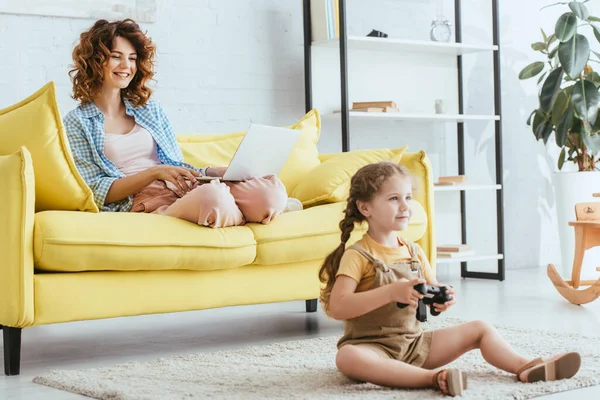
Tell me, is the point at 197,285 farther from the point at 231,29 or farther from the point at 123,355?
the point at 231,29

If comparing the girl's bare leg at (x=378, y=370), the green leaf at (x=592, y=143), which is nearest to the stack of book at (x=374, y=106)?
the green leaf at (x=592, y=143)

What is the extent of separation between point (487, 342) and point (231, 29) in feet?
8.78

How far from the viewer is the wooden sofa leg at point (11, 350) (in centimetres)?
239

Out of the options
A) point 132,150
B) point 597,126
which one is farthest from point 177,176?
point 597,126

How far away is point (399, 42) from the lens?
4.41 m

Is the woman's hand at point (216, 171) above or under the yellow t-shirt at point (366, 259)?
above

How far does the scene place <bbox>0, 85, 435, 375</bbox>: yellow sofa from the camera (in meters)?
2.35

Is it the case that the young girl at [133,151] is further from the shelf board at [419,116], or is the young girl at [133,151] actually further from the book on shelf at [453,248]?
the book on shelf at [453,248]

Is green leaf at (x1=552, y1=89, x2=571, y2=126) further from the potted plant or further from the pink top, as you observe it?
the pink top

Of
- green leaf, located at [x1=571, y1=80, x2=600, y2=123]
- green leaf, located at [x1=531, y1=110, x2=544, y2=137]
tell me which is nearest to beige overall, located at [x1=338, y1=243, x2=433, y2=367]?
green leaf, located at [x1=571, y1=80, x2=600, y2=123]

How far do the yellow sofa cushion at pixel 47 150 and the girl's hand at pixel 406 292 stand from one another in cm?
111

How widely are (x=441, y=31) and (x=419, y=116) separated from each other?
565 mm

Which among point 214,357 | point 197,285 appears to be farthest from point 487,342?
point 197,285

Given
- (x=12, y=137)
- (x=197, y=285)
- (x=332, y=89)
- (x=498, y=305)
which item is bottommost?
(x=498, y=305)
